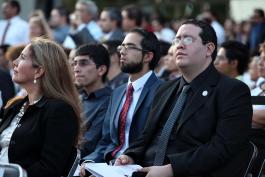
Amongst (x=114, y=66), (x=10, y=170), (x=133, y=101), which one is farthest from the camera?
(x=114, y=66)

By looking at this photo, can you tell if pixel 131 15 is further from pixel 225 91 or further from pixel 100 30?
pixel 225 91

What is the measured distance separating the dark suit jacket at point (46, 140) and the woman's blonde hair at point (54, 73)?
0.59 ft

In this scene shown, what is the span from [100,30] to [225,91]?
316 inches

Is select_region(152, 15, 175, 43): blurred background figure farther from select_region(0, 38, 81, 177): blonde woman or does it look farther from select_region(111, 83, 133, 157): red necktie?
select_region(0, 38, 81, 177): blonde woman

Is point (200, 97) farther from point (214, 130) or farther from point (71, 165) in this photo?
point (71, 165)

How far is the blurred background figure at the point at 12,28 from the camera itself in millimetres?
13513

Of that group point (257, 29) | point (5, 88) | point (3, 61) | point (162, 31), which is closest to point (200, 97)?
point (5, 88)

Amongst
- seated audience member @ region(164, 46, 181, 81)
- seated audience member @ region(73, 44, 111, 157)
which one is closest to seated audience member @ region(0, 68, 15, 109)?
seated audience member @ region(73, 44, 111, 157)

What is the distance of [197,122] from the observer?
220 inches

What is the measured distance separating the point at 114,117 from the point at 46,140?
4.77ft

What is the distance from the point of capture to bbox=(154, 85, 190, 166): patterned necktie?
5.74 metres

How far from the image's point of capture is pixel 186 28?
19.5ft

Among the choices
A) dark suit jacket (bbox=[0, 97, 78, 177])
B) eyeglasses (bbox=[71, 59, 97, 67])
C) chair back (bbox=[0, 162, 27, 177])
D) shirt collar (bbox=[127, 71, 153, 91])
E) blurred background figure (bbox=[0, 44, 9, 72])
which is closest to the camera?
chair back (bbox=[0, 162, 27, 177])

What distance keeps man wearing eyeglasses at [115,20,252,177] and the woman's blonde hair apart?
0.67 metres
